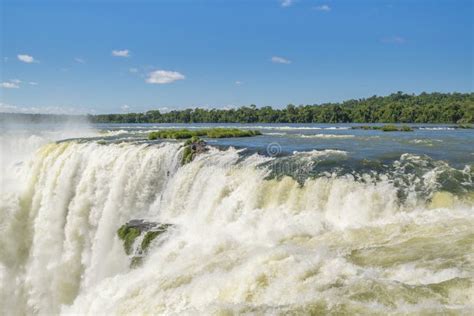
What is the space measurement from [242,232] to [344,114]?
66174 millimetres

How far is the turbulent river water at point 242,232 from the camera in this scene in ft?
19.8

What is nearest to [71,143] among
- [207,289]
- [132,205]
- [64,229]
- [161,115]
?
[64,229]

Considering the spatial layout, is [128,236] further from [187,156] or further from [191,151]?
[191,151]

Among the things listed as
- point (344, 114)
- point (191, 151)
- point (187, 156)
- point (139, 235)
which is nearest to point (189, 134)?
point (191, 151)

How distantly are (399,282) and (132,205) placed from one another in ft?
34.1

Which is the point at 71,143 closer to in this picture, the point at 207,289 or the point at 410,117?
the point at 207,289

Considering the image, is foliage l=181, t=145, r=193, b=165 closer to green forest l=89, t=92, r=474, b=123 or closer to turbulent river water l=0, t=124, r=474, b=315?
turbulent river water l=0, t=124, r=474, b=315

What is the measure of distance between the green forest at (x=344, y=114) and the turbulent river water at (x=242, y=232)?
46686mm

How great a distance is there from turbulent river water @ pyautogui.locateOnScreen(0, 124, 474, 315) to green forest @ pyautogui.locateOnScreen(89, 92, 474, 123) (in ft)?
153

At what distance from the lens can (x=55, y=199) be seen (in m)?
17.1

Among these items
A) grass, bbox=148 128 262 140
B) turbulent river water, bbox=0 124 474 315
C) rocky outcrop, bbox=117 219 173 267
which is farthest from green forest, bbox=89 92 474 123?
rocky outcrop, bbox=117 219 173 267

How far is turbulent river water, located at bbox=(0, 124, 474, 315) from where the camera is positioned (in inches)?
238

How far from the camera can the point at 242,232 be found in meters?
9.78

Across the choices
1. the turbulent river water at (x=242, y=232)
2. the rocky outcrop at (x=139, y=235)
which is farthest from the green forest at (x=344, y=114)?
the rocky outcrop at (x=139, y=235)
